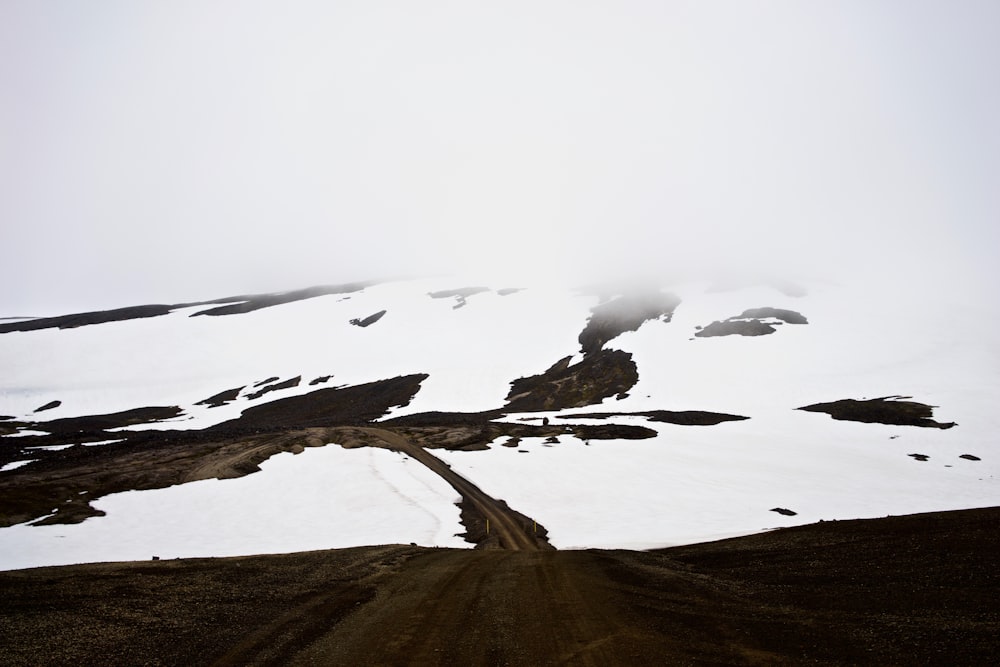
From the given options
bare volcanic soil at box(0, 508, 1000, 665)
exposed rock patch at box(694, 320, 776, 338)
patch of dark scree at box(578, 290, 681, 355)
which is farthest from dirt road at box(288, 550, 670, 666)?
patch of dark scree at box(578, 290, 681, 355)

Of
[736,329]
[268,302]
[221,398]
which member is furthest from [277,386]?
[736,329]

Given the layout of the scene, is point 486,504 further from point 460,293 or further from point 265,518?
point 460,293

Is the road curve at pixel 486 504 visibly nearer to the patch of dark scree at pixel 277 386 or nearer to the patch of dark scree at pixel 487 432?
the patch of dark scree at pixel 487 432

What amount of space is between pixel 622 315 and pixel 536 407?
4225 cm

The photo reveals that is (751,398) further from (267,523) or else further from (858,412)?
(267,523)

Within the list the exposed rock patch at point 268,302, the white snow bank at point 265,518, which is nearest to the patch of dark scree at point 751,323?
the white snow bank at point 265,518

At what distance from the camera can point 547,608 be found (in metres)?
14.0

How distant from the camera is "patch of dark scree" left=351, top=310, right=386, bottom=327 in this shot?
136750 millimetres

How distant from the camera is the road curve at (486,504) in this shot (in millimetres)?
28047

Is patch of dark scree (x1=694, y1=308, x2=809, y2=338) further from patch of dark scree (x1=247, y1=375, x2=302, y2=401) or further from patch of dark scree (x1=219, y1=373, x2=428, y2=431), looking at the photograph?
patch of dark scree (x1=247, y1=375, x2=302, y2=401)

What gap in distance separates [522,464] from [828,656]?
3754cm

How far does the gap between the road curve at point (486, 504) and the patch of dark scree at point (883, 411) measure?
4638 cm

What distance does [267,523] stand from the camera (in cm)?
3119

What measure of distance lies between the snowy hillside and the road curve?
50.1 inches
